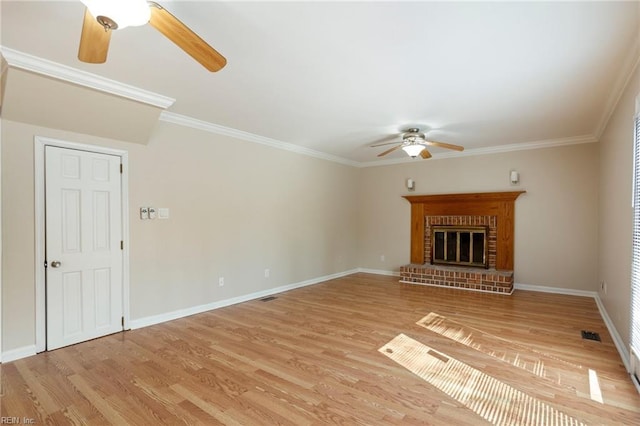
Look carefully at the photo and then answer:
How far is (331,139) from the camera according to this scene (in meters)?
5.28

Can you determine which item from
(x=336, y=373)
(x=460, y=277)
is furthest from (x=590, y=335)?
(x=336, y=373)

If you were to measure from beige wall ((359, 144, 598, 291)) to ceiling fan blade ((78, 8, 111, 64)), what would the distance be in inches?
229

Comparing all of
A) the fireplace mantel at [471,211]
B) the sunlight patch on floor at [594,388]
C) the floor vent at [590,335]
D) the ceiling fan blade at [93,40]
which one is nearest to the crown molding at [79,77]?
the ceiling fan blade at [93,40]

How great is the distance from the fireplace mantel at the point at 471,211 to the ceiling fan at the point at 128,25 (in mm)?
5320

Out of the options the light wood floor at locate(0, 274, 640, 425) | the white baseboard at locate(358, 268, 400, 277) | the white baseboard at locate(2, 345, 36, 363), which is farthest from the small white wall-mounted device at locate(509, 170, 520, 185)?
the white baseboard at locate(2, 345, 36, 363)

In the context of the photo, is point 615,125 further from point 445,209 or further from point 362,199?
point 362,199

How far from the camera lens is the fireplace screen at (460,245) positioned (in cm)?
599

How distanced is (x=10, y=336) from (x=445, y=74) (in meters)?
4.59

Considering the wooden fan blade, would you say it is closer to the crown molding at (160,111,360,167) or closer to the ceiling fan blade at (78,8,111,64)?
the ceiling fan blade at (78,8,111,64)

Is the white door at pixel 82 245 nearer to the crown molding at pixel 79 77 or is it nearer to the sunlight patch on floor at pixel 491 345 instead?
the crown molding at pixel 79 77

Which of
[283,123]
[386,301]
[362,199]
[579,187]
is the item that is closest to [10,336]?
[283,123]

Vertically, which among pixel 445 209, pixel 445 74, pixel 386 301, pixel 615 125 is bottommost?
pixel 386 301

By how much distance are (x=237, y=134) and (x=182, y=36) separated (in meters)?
2.99

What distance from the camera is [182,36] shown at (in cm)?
182
